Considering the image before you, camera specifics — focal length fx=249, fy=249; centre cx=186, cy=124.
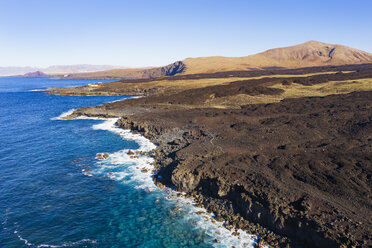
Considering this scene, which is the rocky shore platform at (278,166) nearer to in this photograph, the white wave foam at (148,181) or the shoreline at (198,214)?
the shoreline at (198,214)

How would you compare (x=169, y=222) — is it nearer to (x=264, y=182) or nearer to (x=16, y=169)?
(x=264, y=182)

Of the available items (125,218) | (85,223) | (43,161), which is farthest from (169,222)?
(43,161)

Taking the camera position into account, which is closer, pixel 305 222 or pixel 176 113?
pixel 305 222

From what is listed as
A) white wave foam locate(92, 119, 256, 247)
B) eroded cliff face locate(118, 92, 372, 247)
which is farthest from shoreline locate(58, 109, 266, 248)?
eroded cliff face locate(118, 92, 372, 247)

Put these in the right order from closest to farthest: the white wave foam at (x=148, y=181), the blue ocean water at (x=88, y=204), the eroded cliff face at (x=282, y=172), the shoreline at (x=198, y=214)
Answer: the eroded cliff face at (x=282, y=172) < the shoreline at (x=198, y=214) < the white wave foam at (x=148, y=181) < the blue ocean water at (x=88, y=204)

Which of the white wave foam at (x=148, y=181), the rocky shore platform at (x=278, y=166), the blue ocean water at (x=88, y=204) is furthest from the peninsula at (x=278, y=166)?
the blue ocean water at (x=88, y=204)

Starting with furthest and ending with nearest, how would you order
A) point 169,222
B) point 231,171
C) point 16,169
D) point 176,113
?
1. point 176,113
2. point 16,169
3. point 231,171
4. point 169,222

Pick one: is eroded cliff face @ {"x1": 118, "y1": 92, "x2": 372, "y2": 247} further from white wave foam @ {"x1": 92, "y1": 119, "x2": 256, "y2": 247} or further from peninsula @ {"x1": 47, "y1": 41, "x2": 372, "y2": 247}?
white wave foam @ {"x1": 92, "y1": 119, "x2": 256, "y2": 247}
